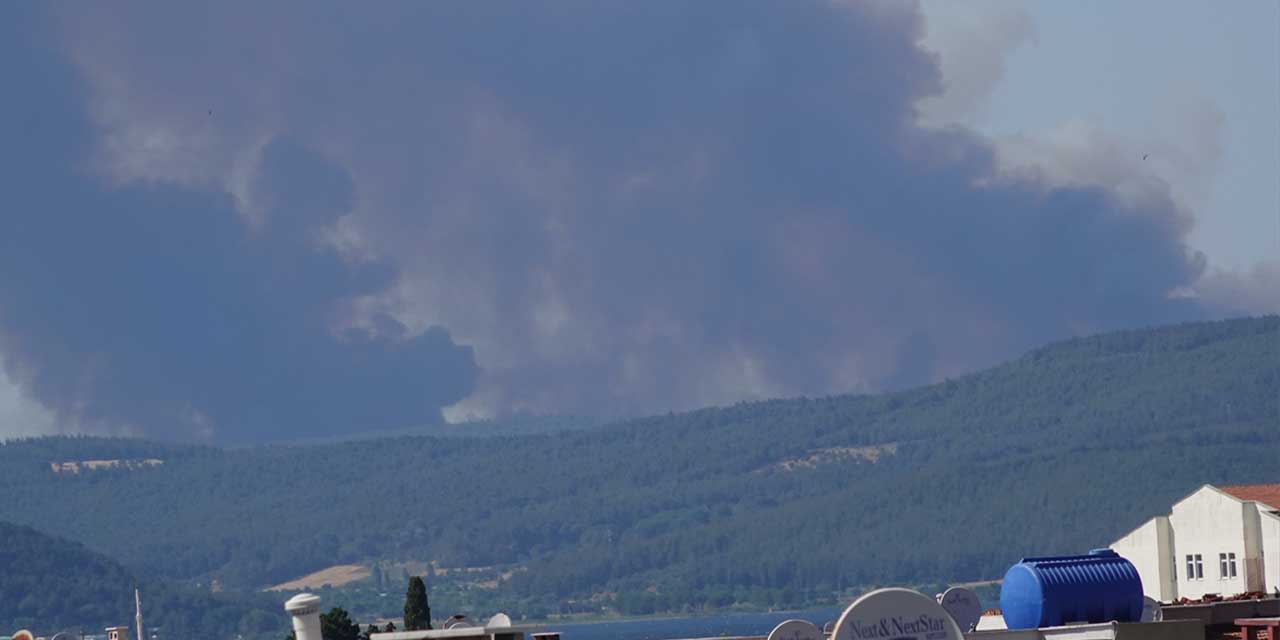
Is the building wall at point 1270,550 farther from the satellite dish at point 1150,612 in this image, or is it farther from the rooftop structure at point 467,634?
the rooftop structure at point 467,634

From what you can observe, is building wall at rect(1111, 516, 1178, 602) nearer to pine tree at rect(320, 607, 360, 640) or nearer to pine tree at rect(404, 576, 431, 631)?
pine tree at rect(404, 576, 431, 631)

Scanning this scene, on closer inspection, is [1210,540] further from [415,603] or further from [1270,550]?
[415,603]

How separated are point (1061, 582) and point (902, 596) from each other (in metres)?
18.4

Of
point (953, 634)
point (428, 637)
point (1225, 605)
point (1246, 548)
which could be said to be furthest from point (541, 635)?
point (1246, 548)

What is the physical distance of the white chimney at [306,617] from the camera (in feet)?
134

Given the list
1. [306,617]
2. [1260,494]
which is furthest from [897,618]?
[1260,494]

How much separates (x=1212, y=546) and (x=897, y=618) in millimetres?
106147

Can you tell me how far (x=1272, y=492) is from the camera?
149625mm

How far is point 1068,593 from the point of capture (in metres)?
61.0

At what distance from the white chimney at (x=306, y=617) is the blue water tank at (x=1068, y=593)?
24.5m

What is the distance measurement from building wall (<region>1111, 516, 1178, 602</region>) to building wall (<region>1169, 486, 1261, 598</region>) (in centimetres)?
47

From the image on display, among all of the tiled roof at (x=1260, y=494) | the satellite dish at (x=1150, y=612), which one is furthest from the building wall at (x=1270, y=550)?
the satellite dish at (x=1150, y=612)

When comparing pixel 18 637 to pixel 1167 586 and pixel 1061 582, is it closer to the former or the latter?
pixel 1061 582

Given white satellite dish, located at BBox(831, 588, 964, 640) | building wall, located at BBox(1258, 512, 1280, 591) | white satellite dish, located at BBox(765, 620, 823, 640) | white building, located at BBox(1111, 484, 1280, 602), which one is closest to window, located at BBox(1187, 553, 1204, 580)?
white building, located at BBox(1111, 484, 1280, 602)
